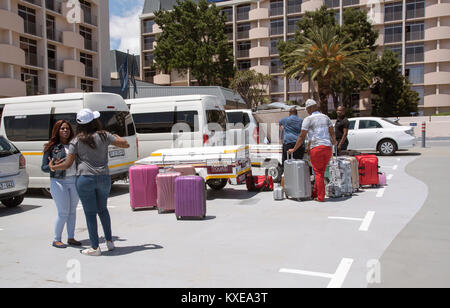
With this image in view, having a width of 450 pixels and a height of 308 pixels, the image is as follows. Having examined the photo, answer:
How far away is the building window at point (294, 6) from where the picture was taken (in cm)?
5691

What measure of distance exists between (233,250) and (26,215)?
473 centimetres

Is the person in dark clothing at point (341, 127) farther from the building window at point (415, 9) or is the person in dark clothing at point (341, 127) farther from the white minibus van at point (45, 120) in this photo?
the building window at point (415, 9)

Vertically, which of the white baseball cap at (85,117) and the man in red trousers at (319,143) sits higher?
the white baseball cap at (85,117)

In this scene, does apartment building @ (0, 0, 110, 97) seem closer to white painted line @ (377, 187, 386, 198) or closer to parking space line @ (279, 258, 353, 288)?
white painted line @ (377, 187, 386, 198)

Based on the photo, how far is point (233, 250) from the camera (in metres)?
5.18

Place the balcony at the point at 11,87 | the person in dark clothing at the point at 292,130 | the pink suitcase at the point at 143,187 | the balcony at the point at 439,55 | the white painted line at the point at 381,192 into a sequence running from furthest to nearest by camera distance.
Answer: the balcony at the point at 439,55, the balcony at the point at 11,87, the person in dark clothing at the point at 292,130, the white painted line at the point at 381,192, the pink suitcase at the point at 143,187

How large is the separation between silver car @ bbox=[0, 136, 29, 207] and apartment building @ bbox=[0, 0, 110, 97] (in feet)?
86.4

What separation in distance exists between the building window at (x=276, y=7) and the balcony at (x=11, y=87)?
37.4 m

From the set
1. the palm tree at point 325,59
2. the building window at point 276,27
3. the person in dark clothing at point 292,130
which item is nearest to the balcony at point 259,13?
the building window at point 276,27

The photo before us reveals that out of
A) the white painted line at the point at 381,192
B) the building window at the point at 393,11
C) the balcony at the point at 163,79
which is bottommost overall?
the white painted line at the point at 381,192

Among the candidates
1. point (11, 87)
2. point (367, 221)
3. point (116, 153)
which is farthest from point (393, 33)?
point (367, 221)

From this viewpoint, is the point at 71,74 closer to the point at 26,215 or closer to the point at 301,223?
the point at 26,215

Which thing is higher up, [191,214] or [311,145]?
[311,145]
